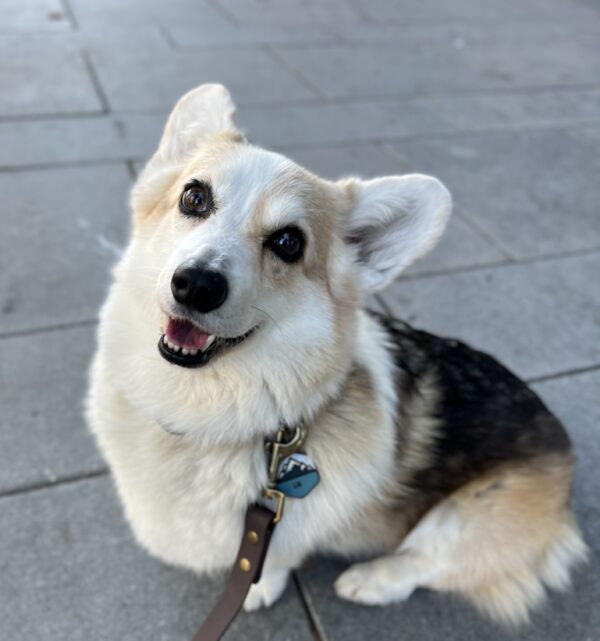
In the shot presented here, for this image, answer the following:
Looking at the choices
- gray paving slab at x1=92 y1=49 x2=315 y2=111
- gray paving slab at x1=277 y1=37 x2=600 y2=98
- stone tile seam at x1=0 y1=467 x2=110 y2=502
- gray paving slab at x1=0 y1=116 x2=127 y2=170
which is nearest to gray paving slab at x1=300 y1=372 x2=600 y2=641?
stone tile seam at x1=0 y1=467 x2=110 y2=502

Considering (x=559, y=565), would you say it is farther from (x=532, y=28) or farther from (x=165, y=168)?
(x=532, y=28)

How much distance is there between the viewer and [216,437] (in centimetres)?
203

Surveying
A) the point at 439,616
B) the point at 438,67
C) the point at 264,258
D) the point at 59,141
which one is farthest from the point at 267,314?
the point at 438,67

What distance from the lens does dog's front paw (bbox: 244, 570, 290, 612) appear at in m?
2.37

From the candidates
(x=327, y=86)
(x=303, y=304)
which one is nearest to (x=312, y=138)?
(x=327, y=86)

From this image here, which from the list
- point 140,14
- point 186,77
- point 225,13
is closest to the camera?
point 186,77

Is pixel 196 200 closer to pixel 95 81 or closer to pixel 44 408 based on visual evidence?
pixel 44 408

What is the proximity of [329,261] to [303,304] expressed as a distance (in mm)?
242

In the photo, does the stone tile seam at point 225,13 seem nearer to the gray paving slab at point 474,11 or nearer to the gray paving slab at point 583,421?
the gray paving slab at point 474,11

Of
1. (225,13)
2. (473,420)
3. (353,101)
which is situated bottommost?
(225,13)

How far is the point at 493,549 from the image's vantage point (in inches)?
91.7

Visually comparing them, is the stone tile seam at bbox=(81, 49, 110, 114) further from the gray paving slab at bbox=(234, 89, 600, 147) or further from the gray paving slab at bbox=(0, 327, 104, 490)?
the gray paving slab at bbox=(0, 327, 104, 490)

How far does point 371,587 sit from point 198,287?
60.3 inches

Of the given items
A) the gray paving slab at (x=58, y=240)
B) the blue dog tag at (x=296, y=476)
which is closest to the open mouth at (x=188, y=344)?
the blue dog tag at (x=296, y=476)
